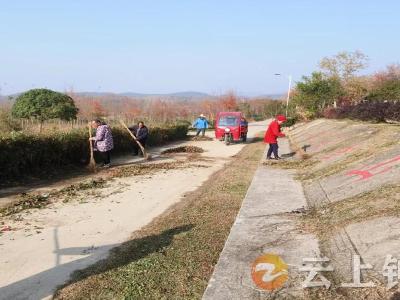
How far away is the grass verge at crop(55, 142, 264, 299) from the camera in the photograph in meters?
4.89

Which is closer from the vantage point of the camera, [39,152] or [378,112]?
[39,152]

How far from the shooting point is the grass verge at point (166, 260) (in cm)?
489

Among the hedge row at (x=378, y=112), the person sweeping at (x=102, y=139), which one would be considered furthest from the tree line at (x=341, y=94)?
the person sweeping at (x=102, y=139)

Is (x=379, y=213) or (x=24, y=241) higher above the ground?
(x=379, y=213)

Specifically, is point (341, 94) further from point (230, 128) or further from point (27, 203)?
point (27, 203)

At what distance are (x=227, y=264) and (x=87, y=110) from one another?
38811 millimetres

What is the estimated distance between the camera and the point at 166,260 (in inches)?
228

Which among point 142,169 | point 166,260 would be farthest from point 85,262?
point 142,169

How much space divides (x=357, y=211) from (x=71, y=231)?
4580 millimetres

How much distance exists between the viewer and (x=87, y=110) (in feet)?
139

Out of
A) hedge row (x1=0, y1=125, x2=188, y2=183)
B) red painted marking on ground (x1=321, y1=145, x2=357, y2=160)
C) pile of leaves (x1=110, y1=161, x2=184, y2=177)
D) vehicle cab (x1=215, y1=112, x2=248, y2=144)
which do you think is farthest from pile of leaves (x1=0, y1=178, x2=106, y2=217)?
vehicle cab (x1=215, y1=112, x2=248, y2=144)

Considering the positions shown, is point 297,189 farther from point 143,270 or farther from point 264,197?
point 143,270

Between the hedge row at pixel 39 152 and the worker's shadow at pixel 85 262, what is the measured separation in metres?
5.38

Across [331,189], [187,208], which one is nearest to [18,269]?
[187,208]
